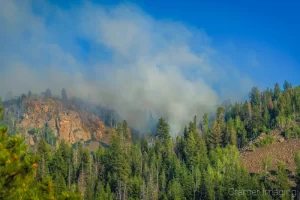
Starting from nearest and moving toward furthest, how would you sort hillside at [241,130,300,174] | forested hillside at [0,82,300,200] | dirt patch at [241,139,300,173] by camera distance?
1. forested hillside at [0,82,300,200]
2. dirt patch at [241,139,300,173]
3. hillside at [241,130,300,174]

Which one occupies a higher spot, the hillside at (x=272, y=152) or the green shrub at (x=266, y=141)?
the green shrub at (x=266, y=141)

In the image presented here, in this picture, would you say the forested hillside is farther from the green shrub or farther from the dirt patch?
the dirt patch

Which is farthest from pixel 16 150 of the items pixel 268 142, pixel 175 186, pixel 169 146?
pixel 268 142

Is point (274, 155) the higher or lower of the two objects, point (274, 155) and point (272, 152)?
the lower

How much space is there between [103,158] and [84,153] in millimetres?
8292

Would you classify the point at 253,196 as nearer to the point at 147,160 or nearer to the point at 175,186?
the point at 175,186

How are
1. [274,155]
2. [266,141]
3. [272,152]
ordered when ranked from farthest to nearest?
[266,141] → [272,152] → [274,155]

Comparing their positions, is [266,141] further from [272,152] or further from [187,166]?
[187,166]

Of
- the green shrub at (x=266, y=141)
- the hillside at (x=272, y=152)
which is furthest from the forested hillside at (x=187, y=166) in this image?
the hillside at (x=272, y=152)

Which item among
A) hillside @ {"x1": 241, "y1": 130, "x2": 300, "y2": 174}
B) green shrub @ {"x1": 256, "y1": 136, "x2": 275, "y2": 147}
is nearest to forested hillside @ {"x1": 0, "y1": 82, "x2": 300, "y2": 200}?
green shrub @ {"x1": 256, "y1": 136, "x2": 275, "y2": 147}

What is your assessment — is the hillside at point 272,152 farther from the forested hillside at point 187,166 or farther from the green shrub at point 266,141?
the forested hillside at point 187,166

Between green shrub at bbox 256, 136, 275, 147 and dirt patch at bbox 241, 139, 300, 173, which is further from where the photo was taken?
green shrub at bbox 256, 136, 275, 147

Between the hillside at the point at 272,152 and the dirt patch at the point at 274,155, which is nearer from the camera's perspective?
the dirt patch at the point at 274,155

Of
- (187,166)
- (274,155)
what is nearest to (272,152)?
(274,155)
